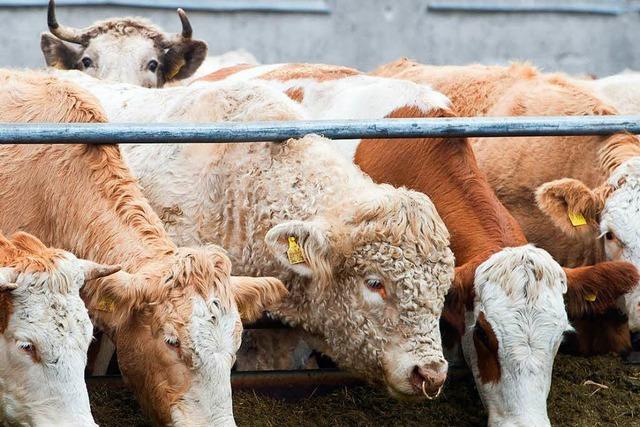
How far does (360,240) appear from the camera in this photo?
580 centimetres

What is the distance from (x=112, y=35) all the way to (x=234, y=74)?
2092 mm

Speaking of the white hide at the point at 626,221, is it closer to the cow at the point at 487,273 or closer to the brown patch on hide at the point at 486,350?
the cow at the point at 487,273

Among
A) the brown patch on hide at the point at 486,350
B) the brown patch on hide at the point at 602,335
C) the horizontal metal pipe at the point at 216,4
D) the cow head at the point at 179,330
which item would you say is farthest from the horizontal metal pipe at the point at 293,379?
the horizontal metal pipe at the point at 216,4

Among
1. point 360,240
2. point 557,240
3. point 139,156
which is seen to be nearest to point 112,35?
point 139,156

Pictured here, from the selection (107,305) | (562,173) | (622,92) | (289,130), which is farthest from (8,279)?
(622,92)

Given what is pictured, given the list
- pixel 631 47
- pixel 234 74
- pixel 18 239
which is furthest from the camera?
pixel 631 47

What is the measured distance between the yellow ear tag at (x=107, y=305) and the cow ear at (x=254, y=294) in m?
0.53

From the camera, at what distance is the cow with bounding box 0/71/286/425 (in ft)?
16.8

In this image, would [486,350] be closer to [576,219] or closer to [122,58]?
[576,219]

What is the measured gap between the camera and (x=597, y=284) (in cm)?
631

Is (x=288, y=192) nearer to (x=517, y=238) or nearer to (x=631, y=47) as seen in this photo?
(x=517, y=238)

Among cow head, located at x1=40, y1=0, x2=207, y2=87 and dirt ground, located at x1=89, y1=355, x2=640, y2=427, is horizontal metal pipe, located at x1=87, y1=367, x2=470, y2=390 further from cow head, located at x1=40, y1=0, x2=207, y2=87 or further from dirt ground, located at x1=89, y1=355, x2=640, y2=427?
cow head, located at x1=40, y1=0, x2=207, y2=87

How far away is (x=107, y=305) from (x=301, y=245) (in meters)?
0.99

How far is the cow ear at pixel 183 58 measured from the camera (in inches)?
426
